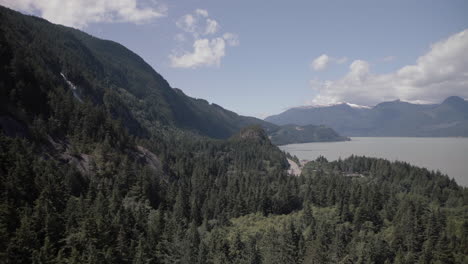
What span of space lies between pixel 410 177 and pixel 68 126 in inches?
6340

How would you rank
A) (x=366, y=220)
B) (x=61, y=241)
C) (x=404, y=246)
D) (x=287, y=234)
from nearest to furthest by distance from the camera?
(x=61, y=241), (x=287, y=234), (x=404, y=246), (x=366, y=220)

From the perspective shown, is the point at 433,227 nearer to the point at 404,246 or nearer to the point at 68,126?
the point at 404,246

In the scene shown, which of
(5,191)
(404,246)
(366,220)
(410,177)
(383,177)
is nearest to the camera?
(5,191)

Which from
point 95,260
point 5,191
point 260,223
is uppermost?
point 5,191

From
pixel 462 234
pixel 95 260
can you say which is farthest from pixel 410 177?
pixel 95 260

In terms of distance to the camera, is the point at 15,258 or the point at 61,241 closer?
the point at 15,258

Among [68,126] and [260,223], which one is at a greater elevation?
[68,126]

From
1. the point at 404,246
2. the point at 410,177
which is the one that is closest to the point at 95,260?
the point at 404,246

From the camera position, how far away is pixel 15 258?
38344 millimetres

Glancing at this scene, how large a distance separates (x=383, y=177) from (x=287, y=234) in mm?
127371

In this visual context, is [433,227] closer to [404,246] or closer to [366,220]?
[404,246]

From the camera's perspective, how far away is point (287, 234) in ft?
207

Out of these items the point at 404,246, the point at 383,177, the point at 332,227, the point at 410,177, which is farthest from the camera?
the point at 383,177

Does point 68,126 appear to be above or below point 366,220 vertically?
above
